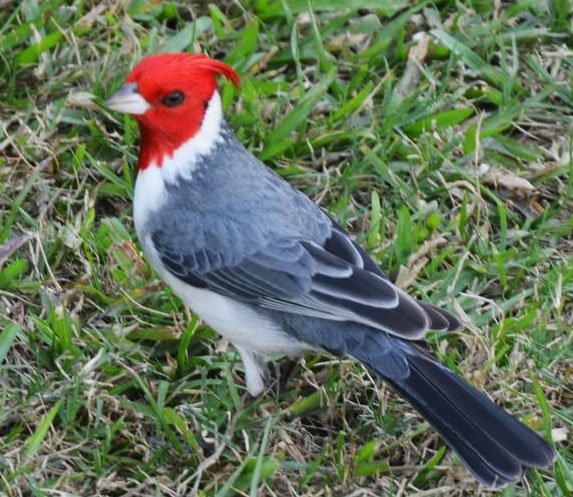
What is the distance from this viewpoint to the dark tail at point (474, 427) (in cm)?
430

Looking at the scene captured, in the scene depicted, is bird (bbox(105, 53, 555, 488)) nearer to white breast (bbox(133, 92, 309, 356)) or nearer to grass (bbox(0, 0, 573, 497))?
white breast (bbox(133, 92, 309, 356))

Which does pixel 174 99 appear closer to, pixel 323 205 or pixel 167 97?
pixel 167 97

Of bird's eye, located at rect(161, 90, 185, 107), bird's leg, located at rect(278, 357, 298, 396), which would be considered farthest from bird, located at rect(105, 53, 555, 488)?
bird's leg, located at rect(278, 357, 298, 396)

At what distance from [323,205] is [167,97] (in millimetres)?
1237

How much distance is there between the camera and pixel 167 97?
468 centimetres

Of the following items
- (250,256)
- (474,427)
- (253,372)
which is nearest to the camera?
(474,427)

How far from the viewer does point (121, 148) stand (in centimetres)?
569

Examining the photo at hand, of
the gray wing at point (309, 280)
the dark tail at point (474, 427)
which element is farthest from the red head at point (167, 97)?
the dark tail at point (474, 427)

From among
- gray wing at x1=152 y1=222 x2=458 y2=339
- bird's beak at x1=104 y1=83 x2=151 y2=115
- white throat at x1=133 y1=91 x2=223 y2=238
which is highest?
bird's beak at x1=104 y1=83 x2=151 y2=115

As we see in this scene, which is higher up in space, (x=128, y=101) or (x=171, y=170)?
(x=128, y=101)

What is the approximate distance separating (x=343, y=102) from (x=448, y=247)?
896mm

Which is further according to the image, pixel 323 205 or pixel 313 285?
pixel 323 205

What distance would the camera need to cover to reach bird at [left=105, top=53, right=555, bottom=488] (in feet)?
14.9

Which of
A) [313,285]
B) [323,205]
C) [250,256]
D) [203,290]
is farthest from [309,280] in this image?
[323,205]
